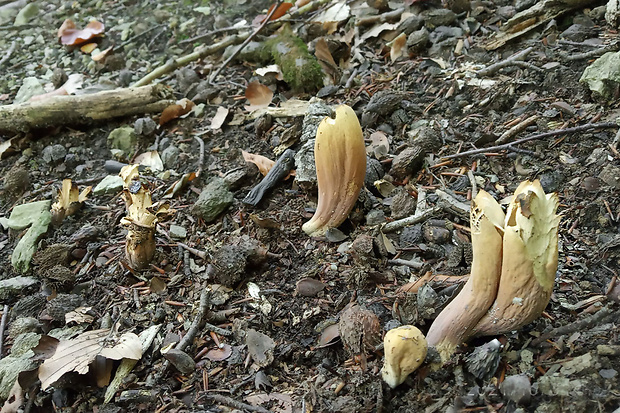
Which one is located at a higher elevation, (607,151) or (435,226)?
(607,151)

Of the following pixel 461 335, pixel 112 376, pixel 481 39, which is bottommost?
pixel 112 376

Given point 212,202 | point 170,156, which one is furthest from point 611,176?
point 170,156

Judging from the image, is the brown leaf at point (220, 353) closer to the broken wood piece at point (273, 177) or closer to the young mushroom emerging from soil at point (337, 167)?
the young mushroom emerging from soil at point (337, 167)

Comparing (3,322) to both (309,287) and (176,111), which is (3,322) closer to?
(309,287)

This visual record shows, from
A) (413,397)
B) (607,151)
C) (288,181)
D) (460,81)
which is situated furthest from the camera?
(460,81)

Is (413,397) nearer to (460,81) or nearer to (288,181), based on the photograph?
(288,181)

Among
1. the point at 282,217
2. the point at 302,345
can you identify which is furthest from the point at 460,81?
the point at 302,345

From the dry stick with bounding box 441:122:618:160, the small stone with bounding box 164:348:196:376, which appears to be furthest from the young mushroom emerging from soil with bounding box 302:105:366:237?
the small stone with bounding box 164:348:196:376
